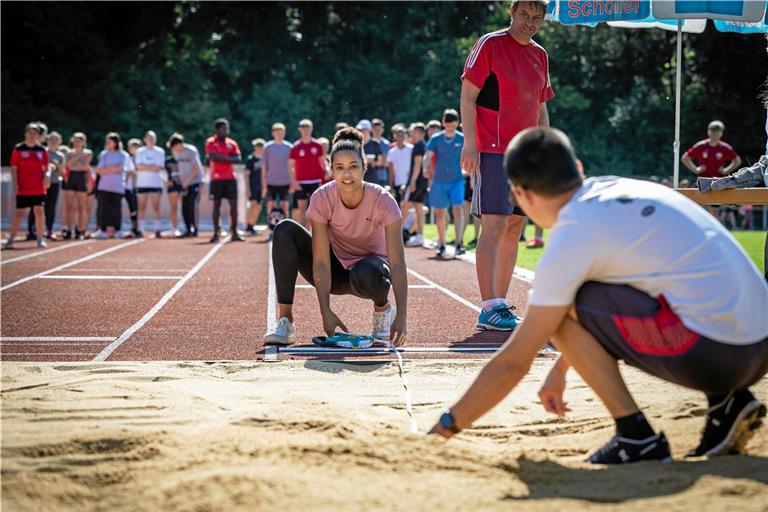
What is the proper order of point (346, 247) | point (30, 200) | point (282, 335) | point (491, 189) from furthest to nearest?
1. point (30, 200)
2. point (491, 189)
3. point (346, 247)
4. point (282, 335)

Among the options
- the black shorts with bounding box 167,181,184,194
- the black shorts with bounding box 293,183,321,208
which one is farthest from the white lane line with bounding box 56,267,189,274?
the black shorts with bounding box 167,181,184,194

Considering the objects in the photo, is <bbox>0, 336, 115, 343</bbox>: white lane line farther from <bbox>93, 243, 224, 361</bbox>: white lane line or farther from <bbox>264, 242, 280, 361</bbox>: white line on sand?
<bbox>264, 242, 280, 361</bbox>: white line on sand

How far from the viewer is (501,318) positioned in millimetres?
7227

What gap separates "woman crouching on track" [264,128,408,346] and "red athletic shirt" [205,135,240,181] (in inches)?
445

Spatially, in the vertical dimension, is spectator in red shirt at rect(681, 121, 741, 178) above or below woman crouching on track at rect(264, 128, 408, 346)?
above

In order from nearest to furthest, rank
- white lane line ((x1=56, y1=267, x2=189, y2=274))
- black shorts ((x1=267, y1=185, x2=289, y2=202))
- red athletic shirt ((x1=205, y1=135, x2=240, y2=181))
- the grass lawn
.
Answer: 1. white lane line ((x1=56, y1=267, x2=189, y2=274))
2. the grass lawn
3. red athletic shirt ((x1=205, y1=135, x2=240, y2=181))
4. black shorts ((x1=267, y1=185, x2=289, y2=202))

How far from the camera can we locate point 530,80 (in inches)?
288

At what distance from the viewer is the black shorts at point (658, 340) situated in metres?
3.43

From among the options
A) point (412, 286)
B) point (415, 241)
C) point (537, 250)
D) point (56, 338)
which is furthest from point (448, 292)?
point (415, 241)

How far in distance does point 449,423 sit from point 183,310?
17.8 ft

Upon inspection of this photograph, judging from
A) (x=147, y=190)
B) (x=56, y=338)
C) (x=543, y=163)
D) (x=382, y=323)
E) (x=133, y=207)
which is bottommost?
(x=56, y=338)

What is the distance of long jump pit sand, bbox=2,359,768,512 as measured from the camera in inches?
120

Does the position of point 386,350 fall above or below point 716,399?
below

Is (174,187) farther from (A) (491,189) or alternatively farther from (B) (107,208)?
(A) (491,189)
